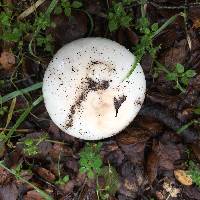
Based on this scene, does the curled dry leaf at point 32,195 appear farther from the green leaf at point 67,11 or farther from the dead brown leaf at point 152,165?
the green leaf at point 67,11

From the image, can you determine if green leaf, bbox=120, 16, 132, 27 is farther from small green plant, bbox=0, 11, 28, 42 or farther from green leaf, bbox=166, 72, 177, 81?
small green plant, bbox=0, 11, 28, 42

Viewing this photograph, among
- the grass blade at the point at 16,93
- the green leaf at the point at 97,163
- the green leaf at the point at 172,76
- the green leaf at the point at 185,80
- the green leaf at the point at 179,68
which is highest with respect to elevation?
the green leaf at the point at 179,68

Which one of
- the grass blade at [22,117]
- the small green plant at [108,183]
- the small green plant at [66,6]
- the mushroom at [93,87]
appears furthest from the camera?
the small green plant at [108,183]

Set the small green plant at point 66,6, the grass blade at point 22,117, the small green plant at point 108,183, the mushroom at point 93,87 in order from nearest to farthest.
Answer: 1. the mushroom at point 93,87
2. the small green plant at point 66,6
3. the grass blade at point 22,117
4. the small green plant at point 108,183

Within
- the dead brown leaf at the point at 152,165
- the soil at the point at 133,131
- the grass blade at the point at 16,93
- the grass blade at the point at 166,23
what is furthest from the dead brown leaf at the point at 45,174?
the grass blade at the point at 166,23

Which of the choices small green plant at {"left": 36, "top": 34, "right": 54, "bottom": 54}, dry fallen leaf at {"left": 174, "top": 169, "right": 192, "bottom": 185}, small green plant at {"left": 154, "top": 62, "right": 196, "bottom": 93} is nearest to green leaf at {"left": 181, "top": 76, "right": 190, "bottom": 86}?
small green plant at {"left": 154, "top": 62, "right": 196, "bottom": 93}

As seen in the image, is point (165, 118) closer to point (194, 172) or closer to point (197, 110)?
point (197, 110)

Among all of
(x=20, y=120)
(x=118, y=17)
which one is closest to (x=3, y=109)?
(x=20, y=120)

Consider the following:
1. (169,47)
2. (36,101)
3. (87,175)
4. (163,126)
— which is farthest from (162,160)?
(36,101)
